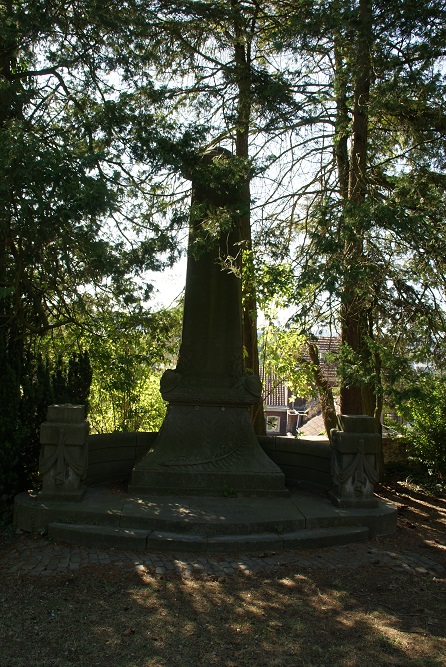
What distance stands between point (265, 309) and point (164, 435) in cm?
448

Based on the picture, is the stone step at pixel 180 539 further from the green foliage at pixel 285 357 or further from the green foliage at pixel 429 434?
the green foliage at pixel 285 357

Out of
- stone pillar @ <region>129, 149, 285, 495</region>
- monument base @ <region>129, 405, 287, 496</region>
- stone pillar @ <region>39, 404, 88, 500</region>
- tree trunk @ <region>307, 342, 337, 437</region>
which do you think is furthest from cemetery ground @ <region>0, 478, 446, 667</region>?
tree trunk @ <region>307, 342, 337, 437</region>

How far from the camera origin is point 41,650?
13.4 ft

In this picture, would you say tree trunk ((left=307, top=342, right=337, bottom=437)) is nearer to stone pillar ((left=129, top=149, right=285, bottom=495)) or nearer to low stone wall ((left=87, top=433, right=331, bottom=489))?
low stone wall ((left=87, top=433, right=331, bottom=489))

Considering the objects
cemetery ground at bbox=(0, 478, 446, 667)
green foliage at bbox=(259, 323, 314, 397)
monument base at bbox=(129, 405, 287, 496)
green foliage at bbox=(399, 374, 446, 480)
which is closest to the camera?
cemetery ground at bbox=(0, 478, 446, 667)

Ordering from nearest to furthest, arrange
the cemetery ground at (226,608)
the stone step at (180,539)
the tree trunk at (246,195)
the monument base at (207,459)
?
the cemetery ground at (226,608)
the stone step at (180,539)
the monument base at (207,459)
the tree trunk at (246,195)

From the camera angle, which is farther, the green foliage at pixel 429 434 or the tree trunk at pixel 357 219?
the green foliage at pixel 429 434

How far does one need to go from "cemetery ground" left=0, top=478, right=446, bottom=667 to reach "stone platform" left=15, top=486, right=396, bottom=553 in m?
0.18

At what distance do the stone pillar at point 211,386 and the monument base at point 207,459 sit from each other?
→ 1 centimetres

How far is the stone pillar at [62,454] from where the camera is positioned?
23.4ft

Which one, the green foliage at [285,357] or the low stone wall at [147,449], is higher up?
the green foliage at [285,357]

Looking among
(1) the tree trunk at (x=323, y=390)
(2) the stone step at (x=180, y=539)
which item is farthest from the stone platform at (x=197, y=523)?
(1) the tree trunk at (x=323, y=390)

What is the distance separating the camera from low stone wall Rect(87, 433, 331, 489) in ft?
27.4

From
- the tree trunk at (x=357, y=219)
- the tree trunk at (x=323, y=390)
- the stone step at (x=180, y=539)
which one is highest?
the tree trunk at (x=357, y=219)
